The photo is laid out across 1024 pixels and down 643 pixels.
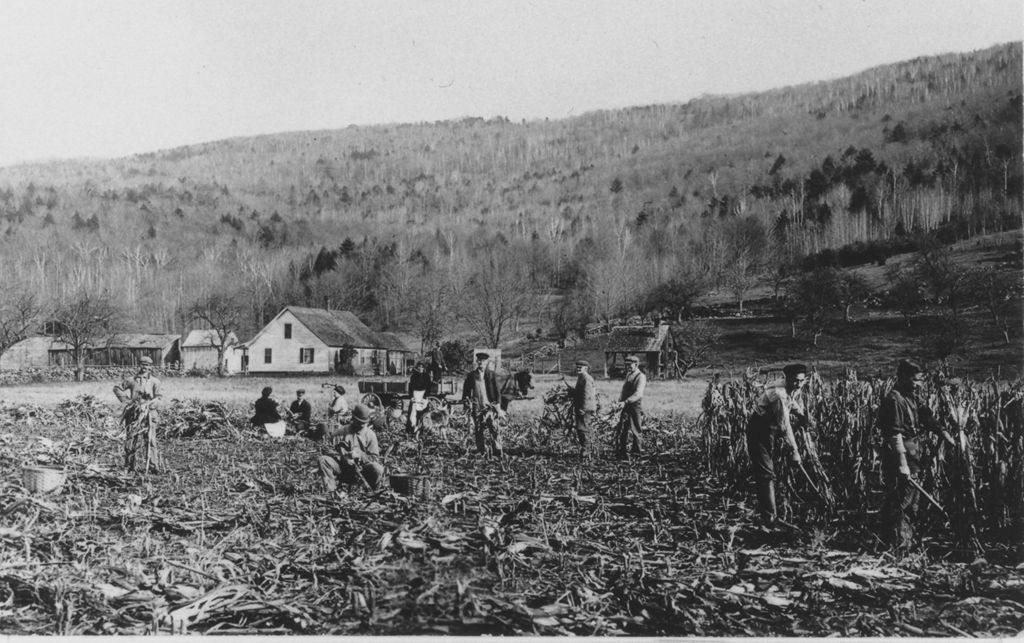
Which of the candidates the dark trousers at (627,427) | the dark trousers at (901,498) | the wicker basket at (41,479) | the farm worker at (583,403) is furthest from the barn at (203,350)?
the dark trousers at (901,498)

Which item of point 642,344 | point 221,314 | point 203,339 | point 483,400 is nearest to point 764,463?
point 483,400

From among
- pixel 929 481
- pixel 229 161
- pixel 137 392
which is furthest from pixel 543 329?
pixel 929 481

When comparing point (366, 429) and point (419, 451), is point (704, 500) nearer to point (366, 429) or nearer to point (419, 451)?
point (366, 429)

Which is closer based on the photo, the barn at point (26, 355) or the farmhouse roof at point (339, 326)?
the barn at point (26, 355)

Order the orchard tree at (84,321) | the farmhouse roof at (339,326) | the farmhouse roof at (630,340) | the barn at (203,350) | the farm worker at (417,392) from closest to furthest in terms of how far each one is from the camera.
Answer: the farm worker at (417,392)
the orchard tree at (84,321)
the farmhouse roof at (630,340)
the farmhouse roof at (339,326)
the barn at (203,350)

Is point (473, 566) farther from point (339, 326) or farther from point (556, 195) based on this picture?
point (339, 326)

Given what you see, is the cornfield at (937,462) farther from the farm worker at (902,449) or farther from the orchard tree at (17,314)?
the orchard tree at (17,314)

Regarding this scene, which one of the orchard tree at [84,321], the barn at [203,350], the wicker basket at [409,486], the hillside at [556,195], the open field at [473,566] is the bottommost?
the open field at [473,566]

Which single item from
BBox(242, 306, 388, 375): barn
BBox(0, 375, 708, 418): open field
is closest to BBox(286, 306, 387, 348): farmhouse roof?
BBox(242, 306, 388, 375): barn

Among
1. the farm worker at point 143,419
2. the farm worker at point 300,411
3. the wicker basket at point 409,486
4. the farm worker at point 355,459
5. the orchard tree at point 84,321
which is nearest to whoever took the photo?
the wicker basket at point 409,486
